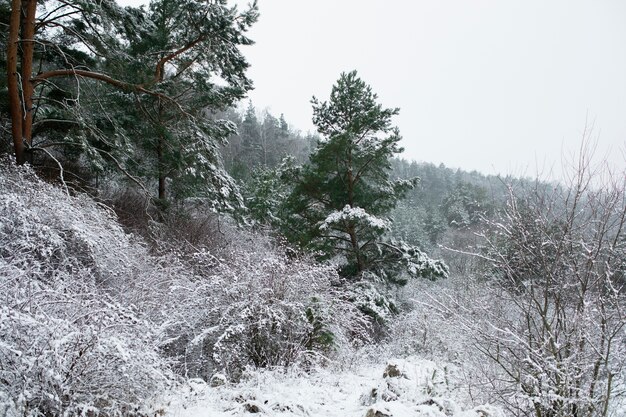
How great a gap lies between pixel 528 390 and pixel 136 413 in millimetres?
3837

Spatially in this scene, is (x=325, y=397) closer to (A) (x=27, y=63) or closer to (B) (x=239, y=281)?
(B) (x=239, y=281)

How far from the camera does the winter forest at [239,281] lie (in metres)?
3.35

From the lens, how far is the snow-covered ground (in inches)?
150

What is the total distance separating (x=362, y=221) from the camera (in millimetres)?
11828

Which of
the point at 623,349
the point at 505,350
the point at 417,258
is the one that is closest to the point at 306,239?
the point at 417,258

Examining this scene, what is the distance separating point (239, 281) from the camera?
6098 millimetres

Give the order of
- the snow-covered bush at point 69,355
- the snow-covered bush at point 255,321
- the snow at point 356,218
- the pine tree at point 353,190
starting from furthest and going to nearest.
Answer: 1. the pine tree at point 353,190
2. the snow at point 356,218
3. the snow-covered bush at point 255,321
4. the snow-covered bush at point 69,355

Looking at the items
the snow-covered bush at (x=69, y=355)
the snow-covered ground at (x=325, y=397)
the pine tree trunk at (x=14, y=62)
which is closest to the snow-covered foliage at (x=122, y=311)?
the snow-covered bush at (x=69, y=355)

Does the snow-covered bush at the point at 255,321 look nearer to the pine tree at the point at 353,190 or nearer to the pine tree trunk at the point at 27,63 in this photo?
the pine tree trunk at the point at 27,63

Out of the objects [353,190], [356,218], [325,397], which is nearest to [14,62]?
[325,397]

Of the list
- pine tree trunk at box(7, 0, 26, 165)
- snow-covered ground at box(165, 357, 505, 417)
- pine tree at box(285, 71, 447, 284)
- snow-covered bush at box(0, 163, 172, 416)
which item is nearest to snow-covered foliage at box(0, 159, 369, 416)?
snow-covered bush at box(0, 163, 172, 416)

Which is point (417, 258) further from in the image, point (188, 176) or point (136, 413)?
point (136, 413)

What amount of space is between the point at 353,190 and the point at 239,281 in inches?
298

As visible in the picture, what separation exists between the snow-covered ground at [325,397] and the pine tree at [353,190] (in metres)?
6.71
